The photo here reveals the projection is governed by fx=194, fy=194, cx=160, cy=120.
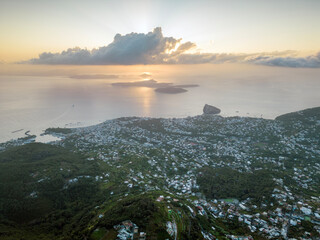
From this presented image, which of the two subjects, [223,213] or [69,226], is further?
[223,213]

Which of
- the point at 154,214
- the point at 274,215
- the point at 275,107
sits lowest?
the point at 275,107

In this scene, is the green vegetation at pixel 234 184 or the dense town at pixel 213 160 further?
the green vegetation at pixel 234 184

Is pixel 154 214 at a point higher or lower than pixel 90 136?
higher

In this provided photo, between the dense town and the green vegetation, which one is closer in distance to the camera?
the dense town

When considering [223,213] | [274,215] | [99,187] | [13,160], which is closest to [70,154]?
[13,160]

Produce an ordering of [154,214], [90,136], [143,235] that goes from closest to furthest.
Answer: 1. [143,235]
2. [154,214]
3. [90,136]

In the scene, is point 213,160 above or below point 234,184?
below

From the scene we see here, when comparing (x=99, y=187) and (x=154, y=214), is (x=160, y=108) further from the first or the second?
(x=154, y=214)

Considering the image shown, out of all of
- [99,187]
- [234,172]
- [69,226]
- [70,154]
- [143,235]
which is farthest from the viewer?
[70,154]

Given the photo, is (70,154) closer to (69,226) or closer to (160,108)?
(69,226)

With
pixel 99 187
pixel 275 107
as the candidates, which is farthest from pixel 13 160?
pixel 275 107

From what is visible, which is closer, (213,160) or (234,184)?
(234,184)
